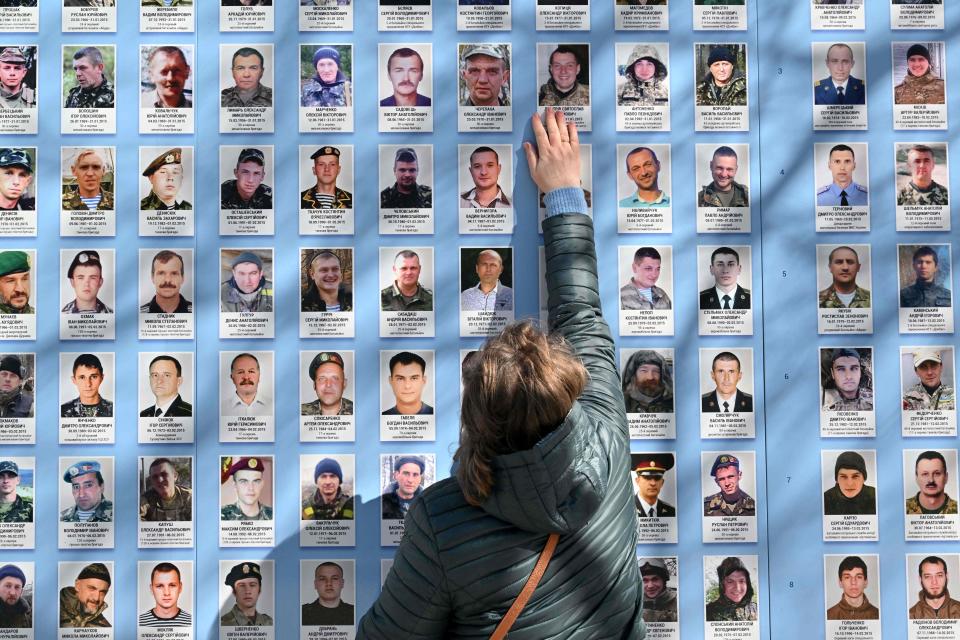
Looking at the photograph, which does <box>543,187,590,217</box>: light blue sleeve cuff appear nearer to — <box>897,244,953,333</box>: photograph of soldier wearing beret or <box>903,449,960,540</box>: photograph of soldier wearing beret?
<box>897,244,953,333</box>: photograph of soldier wearing beret

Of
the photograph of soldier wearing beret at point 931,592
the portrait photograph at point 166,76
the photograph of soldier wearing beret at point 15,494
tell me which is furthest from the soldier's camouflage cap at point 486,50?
the photograph of soldier wearing beret at point 931,592

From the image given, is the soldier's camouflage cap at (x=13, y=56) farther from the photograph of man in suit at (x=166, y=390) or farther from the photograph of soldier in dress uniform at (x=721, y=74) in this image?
the photograph of soldier in dress uniform at (x=721, y=74)

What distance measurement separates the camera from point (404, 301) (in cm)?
201

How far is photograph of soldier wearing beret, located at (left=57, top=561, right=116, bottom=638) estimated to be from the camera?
6.50 ft

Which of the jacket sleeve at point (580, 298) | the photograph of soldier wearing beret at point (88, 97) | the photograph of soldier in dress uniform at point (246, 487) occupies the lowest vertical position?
the photograph of soldier in dress uniform at point (246, 487)

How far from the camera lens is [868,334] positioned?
203 cm

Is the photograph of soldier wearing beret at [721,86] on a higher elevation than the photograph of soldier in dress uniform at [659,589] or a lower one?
higher

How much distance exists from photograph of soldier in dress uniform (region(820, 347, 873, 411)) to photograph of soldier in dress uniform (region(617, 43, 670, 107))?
2.37 ft

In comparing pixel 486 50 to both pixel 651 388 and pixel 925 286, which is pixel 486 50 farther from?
pixel 925 286

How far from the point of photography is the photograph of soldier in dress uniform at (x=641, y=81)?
2031mm

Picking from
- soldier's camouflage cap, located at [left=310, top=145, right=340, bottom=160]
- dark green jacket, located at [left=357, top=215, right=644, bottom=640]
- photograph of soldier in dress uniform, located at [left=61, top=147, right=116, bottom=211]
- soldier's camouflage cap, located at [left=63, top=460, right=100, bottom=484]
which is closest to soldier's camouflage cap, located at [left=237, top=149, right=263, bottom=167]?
soldier's camouflage cap, located at [left=310, top=145, right=340, bottom=160]

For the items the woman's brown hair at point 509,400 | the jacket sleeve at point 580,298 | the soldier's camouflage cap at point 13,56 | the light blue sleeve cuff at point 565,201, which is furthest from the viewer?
the soldier's camouflage cap at point 13,56

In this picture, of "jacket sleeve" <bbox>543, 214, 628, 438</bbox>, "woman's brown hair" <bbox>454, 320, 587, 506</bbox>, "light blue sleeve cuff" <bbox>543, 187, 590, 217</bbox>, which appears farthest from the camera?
"light blue sleeve cuff" <bbox>543, 187, 590, 217</bbox>

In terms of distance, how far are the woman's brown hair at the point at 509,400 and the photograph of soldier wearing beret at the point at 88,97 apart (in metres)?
1.18
